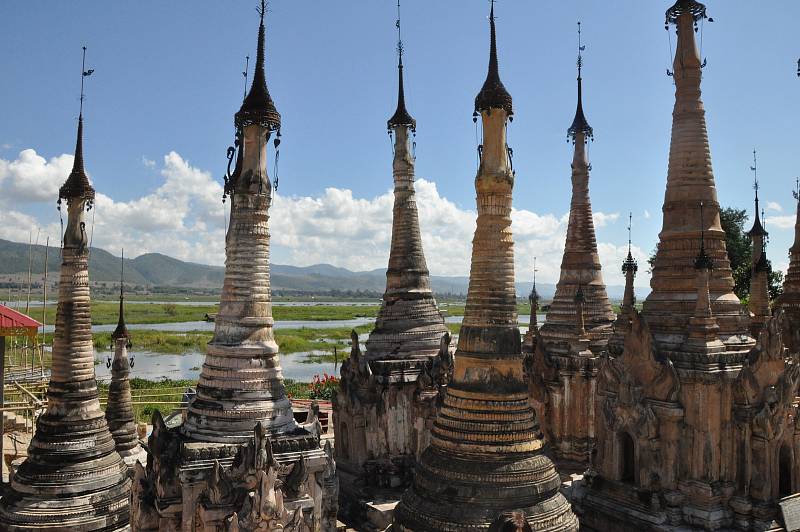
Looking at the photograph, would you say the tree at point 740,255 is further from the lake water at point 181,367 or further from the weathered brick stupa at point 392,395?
the lake water at point 181,367

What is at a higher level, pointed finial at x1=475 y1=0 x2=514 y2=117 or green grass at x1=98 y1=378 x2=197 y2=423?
pointed finial at x1=475 y1=0 x2=514 y2=117

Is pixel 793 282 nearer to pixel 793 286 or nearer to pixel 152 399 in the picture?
pixel 793 286

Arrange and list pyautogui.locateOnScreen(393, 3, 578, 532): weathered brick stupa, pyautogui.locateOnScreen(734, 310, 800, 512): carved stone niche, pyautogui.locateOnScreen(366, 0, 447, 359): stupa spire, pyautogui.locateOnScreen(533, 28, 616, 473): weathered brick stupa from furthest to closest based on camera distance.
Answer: pyautogui.locateOnScreen(533, 28, 616, 473): weathered brick stupa
pyautogui.locateOnScreen(366, 0, 447, 359): stupa spire
pyautogui.locateOnScreen(734, 310, 800, 512): carved stone niche
pyautogui.locateOnScreen(393, 3, 578, 532): weathered brick stupa

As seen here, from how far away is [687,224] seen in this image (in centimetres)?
1470

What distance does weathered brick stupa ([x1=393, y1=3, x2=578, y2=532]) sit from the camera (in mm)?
9703

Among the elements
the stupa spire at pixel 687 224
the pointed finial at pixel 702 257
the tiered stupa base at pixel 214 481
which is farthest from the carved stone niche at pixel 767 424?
the tiered stupa base at pixel 214 481

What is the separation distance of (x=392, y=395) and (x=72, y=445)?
6.98 meters

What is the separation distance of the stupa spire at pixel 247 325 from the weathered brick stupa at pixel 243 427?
16 mm

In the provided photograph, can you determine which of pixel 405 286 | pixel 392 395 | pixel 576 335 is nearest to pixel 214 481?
pixel 392 395

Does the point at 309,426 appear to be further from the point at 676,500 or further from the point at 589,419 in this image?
the point at 589,419

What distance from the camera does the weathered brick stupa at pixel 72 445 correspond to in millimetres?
13047

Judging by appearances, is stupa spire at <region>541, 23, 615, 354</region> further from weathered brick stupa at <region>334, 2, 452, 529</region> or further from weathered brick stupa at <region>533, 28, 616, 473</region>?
weathered brick stupa at <region>334, 2, 452, 529</region>

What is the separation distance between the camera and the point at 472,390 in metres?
10.4

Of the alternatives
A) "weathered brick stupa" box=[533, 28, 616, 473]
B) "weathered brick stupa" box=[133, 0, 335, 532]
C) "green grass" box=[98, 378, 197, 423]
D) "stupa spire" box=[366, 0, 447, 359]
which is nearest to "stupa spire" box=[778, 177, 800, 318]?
"weathered brick stupa" box=[533, 28, 616, 473]
